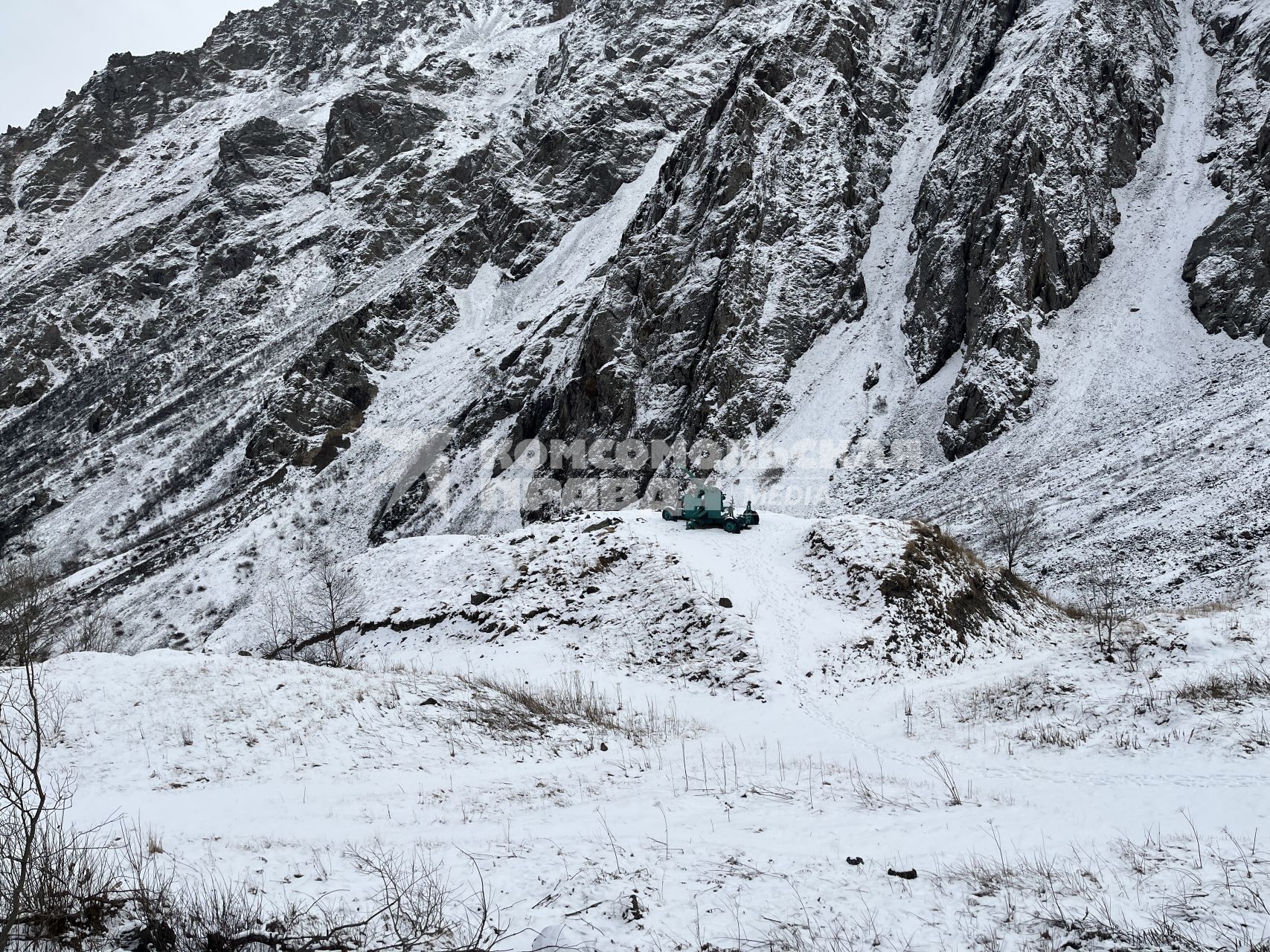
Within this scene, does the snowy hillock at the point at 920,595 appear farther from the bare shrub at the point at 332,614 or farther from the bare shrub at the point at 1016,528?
the bare shrub at the point at 332,614

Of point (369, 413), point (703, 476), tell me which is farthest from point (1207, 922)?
point (369, 413)

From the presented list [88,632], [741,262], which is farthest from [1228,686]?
[741,262]

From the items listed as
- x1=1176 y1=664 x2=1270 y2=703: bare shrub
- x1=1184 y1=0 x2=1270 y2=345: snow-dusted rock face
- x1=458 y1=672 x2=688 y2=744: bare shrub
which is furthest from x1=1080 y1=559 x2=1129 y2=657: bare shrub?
x1=1184 y1=0 x2=1270 y2=345: snow-dusted rock face

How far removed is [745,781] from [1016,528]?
83.7 ft

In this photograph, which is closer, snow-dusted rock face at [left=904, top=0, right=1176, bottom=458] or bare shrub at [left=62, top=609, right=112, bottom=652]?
bare shrub at [left=62, top=609, right=112, bottom=652]

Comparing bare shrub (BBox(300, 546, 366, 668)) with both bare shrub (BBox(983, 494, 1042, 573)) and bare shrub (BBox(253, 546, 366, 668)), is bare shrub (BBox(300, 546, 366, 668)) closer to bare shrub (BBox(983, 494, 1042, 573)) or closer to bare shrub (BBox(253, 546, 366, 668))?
bare shrub (BBox(253, 546, 366, 668))

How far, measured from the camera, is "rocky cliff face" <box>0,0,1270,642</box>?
5697 cm

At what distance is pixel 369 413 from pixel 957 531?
78455mm

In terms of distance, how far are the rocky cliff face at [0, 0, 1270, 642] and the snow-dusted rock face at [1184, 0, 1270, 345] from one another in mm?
303

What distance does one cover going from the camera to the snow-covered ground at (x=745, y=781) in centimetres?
538

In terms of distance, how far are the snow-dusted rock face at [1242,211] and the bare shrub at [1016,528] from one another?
2551cm

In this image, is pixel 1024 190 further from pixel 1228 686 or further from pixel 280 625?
pixel 280 625

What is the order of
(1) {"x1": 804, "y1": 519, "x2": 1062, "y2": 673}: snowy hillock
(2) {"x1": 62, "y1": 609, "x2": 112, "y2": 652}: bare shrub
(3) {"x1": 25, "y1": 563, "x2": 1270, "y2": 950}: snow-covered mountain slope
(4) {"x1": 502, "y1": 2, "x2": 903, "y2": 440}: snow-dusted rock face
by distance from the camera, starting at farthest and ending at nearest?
(4) {"x1": 502, "y1": 2, "x2": 903, "y2": 440}: snow-dusted rock face < (2) {"x1": 62, "y1": 609, "x2": 112, "y2": 652}: bare shrub < (1) {"x1": 804, "y1": 519, "x2": 1062, "y2": 673}: snowy hillock < (3) {"x1": 25, "y1": 563, "x2": 1270, "y2": 950}: snow-covered mountain slope

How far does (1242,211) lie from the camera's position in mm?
49375
